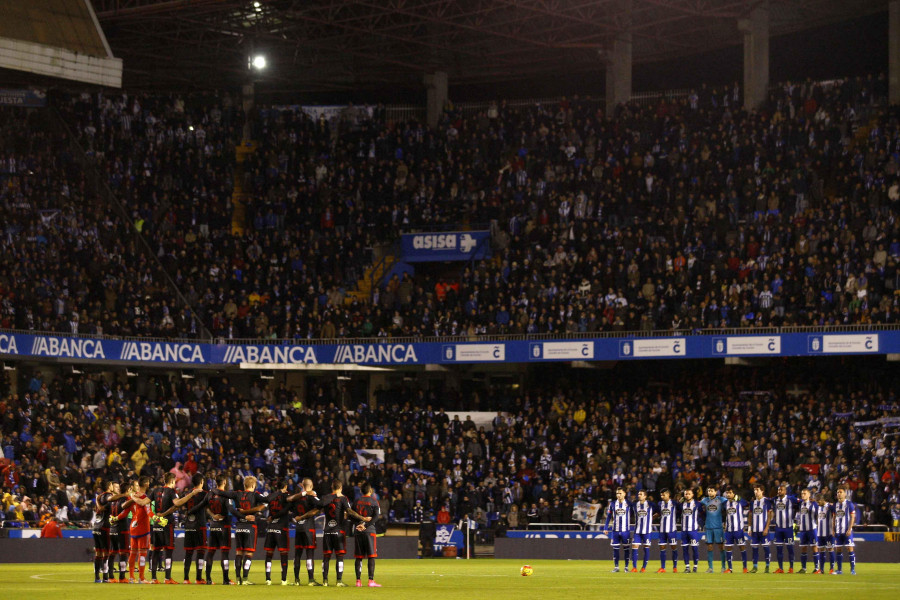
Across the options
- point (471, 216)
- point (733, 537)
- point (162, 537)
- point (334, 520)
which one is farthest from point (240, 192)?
point (334, 520)

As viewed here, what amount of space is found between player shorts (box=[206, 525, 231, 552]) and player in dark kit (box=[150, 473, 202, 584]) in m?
0.77

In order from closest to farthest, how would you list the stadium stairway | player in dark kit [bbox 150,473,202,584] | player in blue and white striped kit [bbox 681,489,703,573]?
player in dark kit [bbox 150,473,202,584] → player in blue and white striped kit [bbox 681,489,703,573] → the stadium stairway

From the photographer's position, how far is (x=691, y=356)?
148 feet

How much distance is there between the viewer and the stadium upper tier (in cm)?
4603

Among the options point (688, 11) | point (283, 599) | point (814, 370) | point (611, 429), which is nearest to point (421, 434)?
point (611, 429)

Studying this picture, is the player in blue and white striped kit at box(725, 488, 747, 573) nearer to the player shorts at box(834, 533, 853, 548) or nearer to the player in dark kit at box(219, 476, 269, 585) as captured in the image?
the player shorts at box(834, 533, 853, 548)

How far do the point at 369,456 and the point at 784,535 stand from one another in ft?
62.4

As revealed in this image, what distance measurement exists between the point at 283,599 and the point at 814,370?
29940 mm

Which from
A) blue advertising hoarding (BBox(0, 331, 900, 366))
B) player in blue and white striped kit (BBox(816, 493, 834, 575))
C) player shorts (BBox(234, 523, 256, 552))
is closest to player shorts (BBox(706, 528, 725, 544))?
player in blue and white striped kit (BBox(816, 493, 834, 575))

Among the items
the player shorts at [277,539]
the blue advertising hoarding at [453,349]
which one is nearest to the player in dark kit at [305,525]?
the player shorts at [277,539]

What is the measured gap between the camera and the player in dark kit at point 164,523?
24094 mm

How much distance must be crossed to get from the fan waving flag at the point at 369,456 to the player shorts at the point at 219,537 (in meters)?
21.7

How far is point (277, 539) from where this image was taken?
81.7ft

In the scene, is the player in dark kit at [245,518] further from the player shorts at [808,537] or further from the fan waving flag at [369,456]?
the fan waving flag at [369,456]
